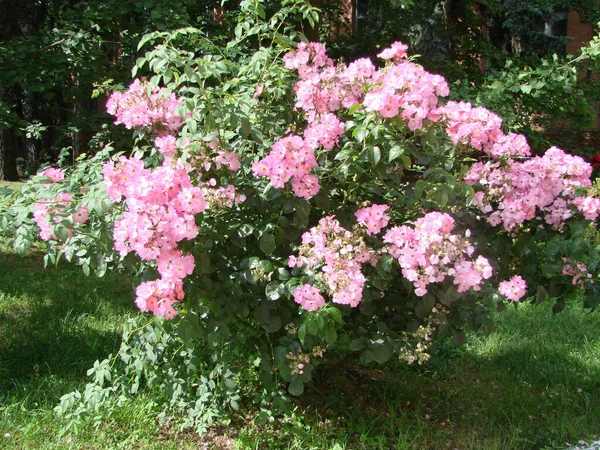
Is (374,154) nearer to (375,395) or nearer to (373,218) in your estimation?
(373,218)

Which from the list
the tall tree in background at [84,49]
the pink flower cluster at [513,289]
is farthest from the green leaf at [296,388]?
the tall tree in background at [84,49]

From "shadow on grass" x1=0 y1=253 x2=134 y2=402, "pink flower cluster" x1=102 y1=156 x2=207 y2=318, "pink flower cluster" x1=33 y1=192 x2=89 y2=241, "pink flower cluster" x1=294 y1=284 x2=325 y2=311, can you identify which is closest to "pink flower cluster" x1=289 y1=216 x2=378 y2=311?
"pink flower cluster" x1=294 y1=284 x2=325 y2=311

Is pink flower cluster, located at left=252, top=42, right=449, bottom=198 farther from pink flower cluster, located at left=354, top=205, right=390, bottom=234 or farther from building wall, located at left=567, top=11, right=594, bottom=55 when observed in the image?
building wall, located at left=567, top=11, right=594, bottom=55

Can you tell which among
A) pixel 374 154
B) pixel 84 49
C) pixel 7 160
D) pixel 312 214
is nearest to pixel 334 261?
pixel 374 154

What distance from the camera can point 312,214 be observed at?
2432mm

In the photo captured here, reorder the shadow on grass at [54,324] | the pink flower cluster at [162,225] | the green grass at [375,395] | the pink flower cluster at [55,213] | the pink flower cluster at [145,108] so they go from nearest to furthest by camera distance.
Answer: the pink flower cluster at [162,225], the pink flower cluster at [55,213], the pink flower cluster at [145,108], the green grass at [375,395], the shadow on grass at [54,324]

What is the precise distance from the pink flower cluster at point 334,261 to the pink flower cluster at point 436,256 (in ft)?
0.46

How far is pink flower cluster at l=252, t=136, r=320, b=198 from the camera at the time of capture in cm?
199

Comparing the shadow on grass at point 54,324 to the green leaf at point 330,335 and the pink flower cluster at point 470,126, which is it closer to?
the green leaf at point 330,335

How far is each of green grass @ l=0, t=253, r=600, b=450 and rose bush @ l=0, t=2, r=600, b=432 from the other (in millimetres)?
204

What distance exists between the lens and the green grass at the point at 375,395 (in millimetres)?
2682

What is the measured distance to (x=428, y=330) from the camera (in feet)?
7.43

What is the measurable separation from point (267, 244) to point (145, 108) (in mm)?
746

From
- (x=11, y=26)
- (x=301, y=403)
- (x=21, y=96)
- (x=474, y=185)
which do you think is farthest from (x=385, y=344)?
(x=21, y=96)
